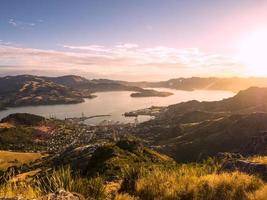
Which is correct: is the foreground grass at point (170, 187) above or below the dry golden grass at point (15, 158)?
above

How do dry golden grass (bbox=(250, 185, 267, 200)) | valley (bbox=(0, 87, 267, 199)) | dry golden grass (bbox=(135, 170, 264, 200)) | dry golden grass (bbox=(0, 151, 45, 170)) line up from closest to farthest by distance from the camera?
dry golden grass (bbox=(250, 185, 267, 200)), dry golden grass (bbox=(135, 170, 264, 200)), valley (bbox=(0, 87, 267, 199)), dry golden grass (bbox=(0, 151, 45, 170))

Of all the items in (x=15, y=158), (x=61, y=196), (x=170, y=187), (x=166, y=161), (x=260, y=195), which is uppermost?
(x=61, y=196)

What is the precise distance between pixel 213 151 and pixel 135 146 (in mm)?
38559

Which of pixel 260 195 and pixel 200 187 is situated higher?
pixel 260 195

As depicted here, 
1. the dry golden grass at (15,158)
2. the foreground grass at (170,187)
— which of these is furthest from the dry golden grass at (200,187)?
the dry golden grass at (15,158)

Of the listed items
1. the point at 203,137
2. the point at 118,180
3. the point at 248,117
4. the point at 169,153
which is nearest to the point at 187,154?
the point at 169,153

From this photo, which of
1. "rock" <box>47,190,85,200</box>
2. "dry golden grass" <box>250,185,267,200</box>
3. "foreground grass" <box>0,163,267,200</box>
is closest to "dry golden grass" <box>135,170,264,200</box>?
"foreground grass" <box>0,163,267,200</box>

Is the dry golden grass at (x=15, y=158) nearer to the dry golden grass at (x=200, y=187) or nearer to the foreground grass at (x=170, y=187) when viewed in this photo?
the foreground grass at (x=170, y=187)

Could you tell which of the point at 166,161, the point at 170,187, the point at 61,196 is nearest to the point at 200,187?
the point at 170,187

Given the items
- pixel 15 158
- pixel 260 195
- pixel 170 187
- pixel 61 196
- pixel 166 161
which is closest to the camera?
pixel 61 196

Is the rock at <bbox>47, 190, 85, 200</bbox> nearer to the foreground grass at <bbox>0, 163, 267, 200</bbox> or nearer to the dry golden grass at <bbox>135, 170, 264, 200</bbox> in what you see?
the foreground grass at <bbox>0, 163, 267, 200</bbox>

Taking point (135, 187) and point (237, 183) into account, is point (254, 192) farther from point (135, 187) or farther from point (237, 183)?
point (135, 187)

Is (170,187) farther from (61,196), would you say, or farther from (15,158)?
(15,158)

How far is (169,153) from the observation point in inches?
4660
